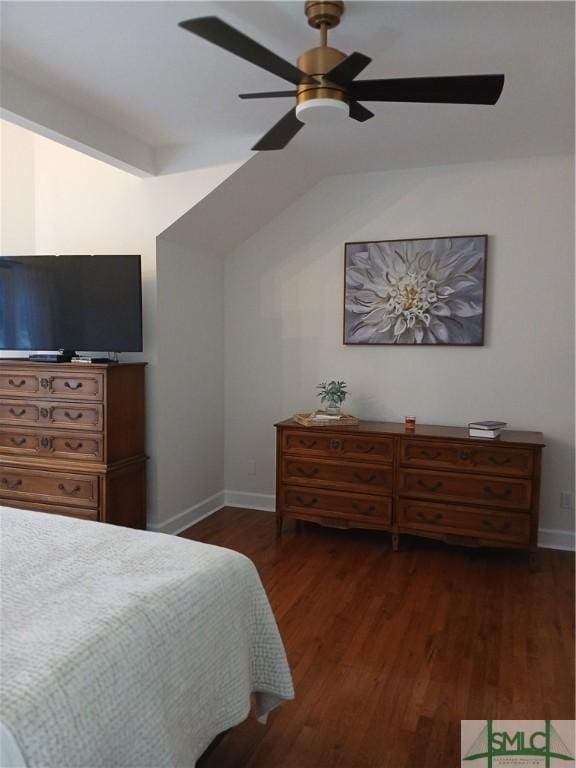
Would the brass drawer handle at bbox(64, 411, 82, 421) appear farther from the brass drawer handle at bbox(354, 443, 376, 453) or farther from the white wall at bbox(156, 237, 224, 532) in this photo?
the brass drawer handle at bbox(354, 443, 376, 453)

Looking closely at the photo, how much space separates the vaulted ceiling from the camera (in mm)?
2074

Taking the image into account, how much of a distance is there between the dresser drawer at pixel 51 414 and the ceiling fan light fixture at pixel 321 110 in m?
2.06

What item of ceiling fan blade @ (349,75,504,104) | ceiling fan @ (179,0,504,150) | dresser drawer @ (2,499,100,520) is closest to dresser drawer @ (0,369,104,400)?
dresser drawer @ (2,499,100,520)

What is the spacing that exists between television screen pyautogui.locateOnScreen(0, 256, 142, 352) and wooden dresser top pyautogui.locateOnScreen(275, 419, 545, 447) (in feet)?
4.10

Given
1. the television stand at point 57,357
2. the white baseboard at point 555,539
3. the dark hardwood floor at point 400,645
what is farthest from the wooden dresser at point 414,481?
the television stand at point 57,357

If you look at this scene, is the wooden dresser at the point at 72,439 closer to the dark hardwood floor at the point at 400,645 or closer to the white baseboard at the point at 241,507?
the white baseboard at the point at 241,507

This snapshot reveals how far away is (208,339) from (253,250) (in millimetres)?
787

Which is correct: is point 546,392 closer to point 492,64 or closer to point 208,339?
point 492,64

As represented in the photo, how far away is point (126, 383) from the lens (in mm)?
3490

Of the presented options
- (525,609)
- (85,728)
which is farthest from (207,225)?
(85,728)

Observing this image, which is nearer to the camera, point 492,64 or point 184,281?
point 492,64

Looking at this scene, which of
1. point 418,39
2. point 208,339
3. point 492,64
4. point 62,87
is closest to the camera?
point 418,39

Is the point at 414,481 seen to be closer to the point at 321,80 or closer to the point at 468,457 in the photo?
the point at 468,457

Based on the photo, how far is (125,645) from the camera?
127 cm
